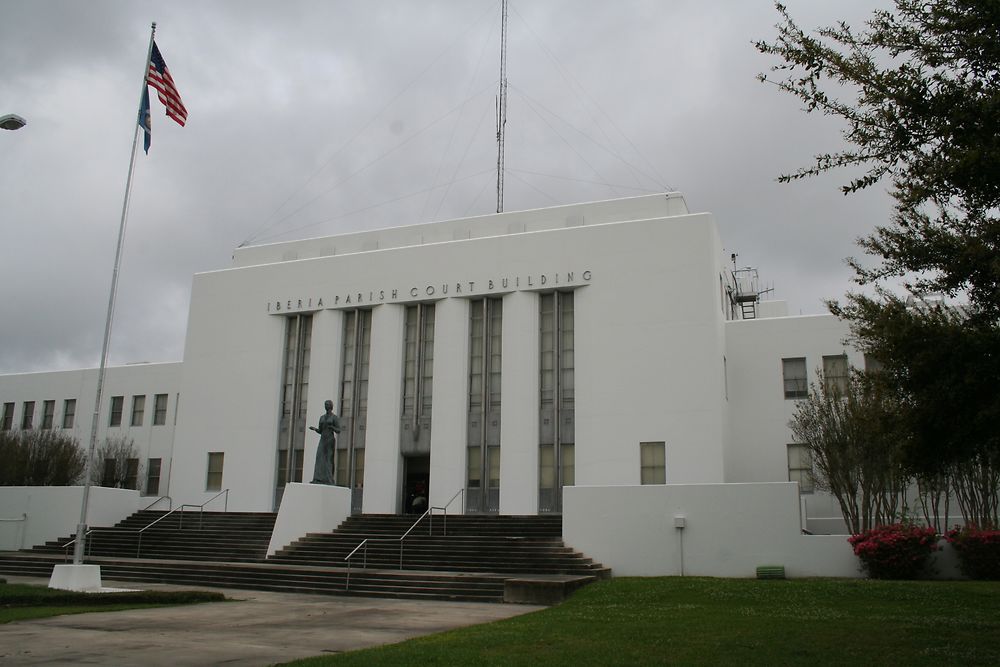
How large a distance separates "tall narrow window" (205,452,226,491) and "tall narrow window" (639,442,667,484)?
16121 millimetres

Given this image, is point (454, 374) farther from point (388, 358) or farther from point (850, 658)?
point (850, 658)

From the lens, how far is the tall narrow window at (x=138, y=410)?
135ft

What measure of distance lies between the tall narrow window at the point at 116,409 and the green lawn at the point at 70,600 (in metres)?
25.3

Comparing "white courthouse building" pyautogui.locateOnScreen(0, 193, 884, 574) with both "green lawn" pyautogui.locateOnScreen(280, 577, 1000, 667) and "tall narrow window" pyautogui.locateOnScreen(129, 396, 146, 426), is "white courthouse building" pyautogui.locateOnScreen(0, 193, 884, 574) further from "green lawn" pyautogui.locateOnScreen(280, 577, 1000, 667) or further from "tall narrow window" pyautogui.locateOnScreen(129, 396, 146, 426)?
"green lawn" pyautogui.locateOnScreen(280, 577, 1000, 667)

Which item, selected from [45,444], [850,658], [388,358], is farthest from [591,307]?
Answer: [45,444]

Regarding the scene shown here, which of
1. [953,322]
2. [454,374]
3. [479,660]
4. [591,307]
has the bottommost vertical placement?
[479,660]

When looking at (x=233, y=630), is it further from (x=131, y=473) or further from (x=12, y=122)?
(x=131, y=473)

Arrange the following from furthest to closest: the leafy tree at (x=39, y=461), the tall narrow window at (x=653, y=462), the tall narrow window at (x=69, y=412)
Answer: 1. the tall narrow window at (x=69, y=412)
2. the leafy tree at (x=39, y=461)
3. the tall narrow window at (x=653, y=462)

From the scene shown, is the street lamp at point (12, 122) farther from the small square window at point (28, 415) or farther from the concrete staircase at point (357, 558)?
the small square window at point (28, 415)

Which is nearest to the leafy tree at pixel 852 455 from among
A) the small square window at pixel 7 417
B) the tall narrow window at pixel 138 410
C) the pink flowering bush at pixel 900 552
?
the pink flowering bush at pixel 900 552

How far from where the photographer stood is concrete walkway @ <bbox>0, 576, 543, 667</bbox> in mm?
10766

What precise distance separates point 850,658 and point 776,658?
2.71 feet

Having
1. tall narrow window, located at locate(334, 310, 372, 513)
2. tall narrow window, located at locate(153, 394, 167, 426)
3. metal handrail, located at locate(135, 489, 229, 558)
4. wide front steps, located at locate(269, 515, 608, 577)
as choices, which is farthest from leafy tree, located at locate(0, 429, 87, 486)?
wide front steps, located at locate(269, 515, 608, 577)

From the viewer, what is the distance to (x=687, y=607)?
1522cm
